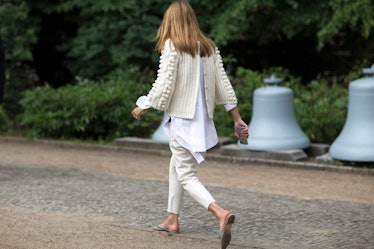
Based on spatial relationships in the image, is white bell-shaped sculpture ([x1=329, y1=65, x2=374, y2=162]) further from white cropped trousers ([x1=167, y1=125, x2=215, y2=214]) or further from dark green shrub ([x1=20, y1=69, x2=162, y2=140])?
white cropped trousers ([x1=167, y1=125, x2=215, y2=214])

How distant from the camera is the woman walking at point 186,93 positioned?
6.71 m

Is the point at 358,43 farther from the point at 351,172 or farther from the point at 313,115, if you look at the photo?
the point at 351,172

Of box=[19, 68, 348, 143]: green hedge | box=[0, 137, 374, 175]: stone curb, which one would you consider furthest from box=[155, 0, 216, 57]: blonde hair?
box=[19, 68, 348, 143]: green hedge

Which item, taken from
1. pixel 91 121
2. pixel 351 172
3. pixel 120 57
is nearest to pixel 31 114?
pixel 91 121

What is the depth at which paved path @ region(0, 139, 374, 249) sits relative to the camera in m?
6.93

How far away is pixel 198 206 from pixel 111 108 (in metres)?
5.21

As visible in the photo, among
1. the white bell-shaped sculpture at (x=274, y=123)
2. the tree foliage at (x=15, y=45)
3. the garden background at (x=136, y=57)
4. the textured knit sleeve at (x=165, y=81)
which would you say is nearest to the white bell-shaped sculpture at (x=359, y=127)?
the white bell-shaped sculpture at (x=274, y=123)

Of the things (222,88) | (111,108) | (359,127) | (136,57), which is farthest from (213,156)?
(222,88)

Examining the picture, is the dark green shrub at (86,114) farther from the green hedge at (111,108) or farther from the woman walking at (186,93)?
the woman walking at (186,93)

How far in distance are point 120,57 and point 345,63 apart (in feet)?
13.6

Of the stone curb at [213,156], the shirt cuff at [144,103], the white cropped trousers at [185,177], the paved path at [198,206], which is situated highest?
the shirt cuff at [144,103]

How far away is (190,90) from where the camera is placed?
22.2ft

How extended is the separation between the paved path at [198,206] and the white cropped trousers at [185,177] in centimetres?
32

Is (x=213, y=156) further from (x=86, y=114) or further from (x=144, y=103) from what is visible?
(x=144, y=103)
